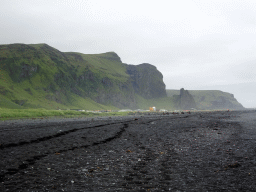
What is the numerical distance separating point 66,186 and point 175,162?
651cm

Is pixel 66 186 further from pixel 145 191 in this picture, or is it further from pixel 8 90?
pixel 8 90

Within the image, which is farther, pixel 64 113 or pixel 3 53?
pixel 3 53

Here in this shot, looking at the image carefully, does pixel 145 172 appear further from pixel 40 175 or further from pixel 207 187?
pixel 40 175

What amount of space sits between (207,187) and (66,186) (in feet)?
18.7

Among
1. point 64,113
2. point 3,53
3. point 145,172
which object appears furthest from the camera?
point 3,53

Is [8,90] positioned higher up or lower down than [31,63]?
lower down

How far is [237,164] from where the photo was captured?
1146 centimetres

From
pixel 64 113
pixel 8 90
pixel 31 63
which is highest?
pixel 31 63

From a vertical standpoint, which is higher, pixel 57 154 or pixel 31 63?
pixel 31 63

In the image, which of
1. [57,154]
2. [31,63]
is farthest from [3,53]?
[57,154]

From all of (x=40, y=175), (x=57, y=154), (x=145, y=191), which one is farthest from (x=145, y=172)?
(x=57, y=154)

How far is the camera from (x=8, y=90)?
509ft

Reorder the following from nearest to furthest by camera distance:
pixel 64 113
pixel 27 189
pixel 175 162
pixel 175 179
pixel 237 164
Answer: pixel 27 189 < pixel 175 179 < pixel 237 164 < pixel 175 162 < pixel 64 113

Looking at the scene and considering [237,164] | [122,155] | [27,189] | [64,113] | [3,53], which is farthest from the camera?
[3,53]
